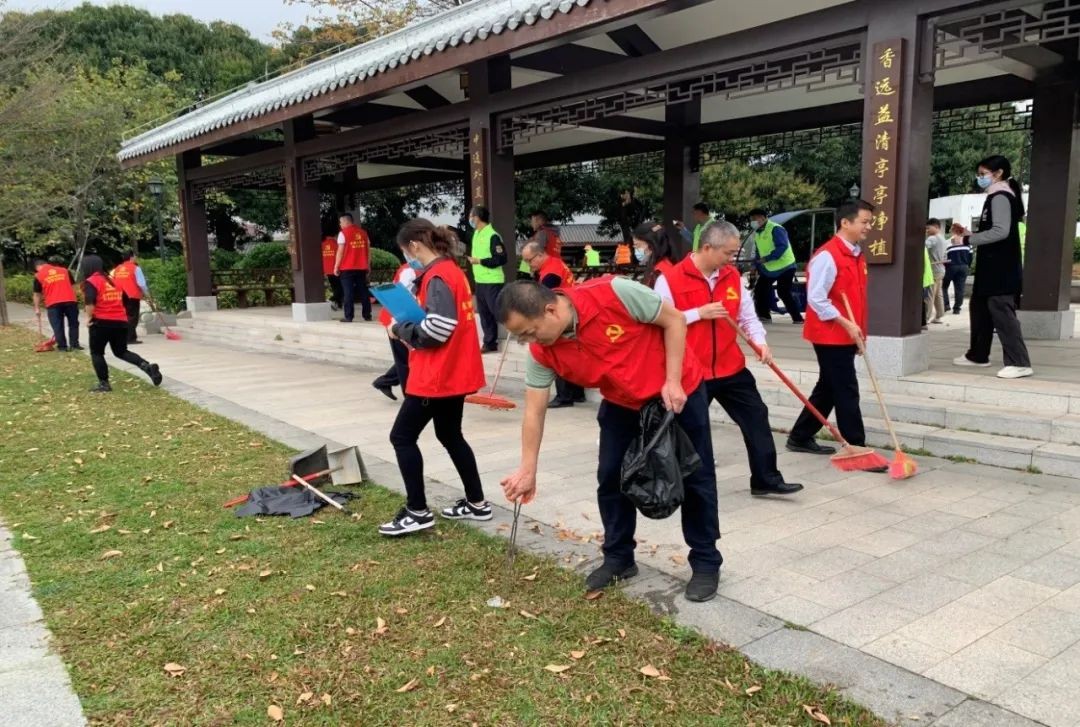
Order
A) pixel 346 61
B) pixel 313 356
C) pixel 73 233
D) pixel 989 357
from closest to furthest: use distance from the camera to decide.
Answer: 1. pixel 989 357
2. pixel 346 61
3. pixel 313 356
4. pixel 73 233

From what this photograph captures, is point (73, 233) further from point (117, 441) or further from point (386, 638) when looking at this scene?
point (386, 638)

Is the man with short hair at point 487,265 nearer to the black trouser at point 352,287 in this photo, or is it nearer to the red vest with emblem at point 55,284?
the black trouser at point 352,287

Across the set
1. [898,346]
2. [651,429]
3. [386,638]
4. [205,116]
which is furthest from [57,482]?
[205,116]

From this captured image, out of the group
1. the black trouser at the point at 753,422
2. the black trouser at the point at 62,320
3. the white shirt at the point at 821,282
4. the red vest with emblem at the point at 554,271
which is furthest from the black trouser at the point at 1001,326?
the black trouser at the point at 62,320

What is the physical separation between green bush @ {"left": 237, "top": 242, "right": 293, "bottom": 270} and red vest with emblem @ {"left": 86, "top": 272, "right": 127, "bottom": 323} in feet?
33.8

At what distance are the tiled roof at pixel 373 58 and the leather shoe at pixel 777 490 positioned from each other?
4.45 m

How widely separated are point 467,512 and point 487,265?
15.6 ft

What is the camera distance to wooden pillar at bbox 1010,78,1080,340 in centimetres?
754

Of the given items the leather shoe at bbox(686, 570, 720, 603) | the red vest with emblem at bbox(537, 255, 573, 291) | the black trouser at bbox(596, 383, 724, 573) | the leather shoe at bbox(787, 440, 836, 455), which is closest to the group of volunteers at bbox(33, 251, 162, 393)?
the red vest with emblem at bbox(537, 255, 573, 291)

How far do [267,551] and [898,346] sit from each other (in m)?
4.78

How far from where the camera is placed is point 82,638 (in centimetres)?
298

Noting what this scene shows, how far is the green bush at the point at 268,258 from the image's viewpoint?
727 inches

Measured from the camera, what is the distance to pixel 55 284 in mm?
12047

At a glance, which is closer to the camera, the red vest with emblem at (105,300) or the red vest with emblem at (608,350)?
the red vest with emblem at (608,350)
